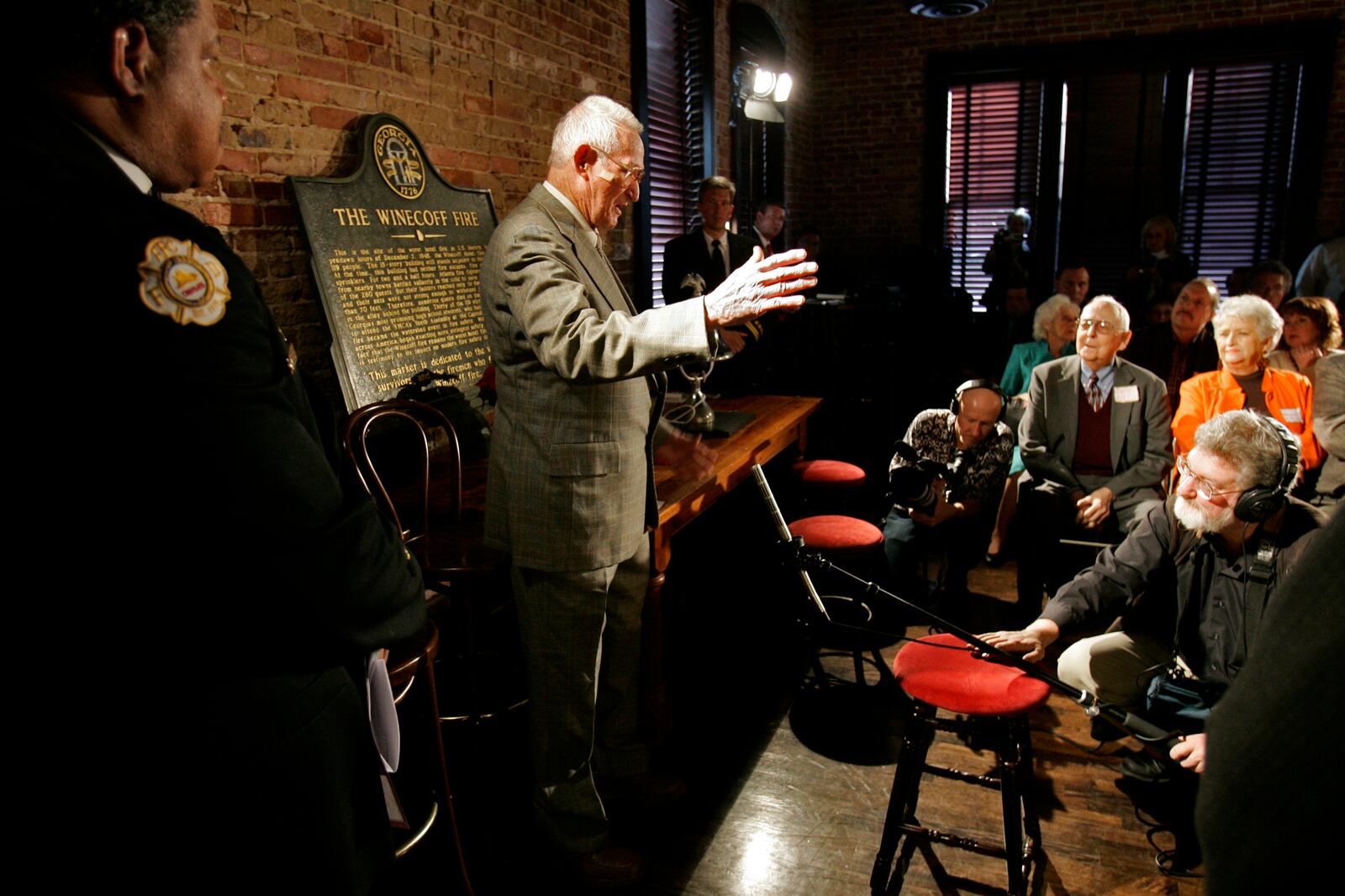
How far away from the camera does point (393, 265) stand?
2865 millimetres

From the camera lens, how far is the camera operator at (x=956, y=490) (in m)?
3.33

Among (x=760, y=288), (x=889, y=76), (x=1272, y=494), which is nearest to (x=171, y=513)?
(x=760, y=288)

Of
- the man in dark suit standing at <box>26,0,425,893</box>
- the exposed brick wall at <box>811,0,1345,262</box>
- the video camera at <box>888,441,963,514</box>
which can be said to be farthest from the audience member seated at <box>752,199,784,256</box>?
the man in dark suit standing at <box>26,0,425,893</box>

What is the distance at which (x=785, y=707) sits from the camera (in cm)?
295

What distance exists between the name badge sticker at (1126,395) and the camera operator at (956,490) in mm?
455

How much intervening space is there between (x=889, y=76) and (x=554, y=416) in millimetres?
7567

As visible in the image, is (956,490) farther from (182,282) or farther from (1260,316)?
(182,282)

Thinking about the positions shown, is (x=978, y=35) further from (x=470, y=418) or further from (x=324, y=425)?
(x=324, y=425)

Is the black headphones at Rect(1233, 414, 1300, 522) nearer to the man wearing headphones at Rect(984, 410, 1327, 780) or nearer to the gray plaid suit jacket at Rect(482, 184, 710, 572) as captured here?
the man wearing headphones at Rect(984, 410, 1327, 780)

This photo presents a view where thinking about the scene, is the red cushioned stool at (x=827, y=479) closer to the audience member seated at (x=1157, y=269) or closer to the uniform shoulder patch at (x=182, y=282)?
the uniform shoulder patch at (x=182, y=282)

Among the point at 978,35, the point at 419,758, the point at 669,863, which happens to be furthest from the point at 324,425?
the point at 978,35

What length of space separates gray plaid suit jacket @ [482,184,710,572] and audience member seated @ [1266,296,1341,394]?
331 cm

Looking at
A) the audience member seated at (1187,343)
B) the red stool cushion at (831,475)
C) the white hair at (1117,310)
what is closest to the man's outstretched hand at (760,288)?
the red stool cushion at (831,475)

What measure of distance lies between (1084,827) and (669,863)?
3.79 feet
